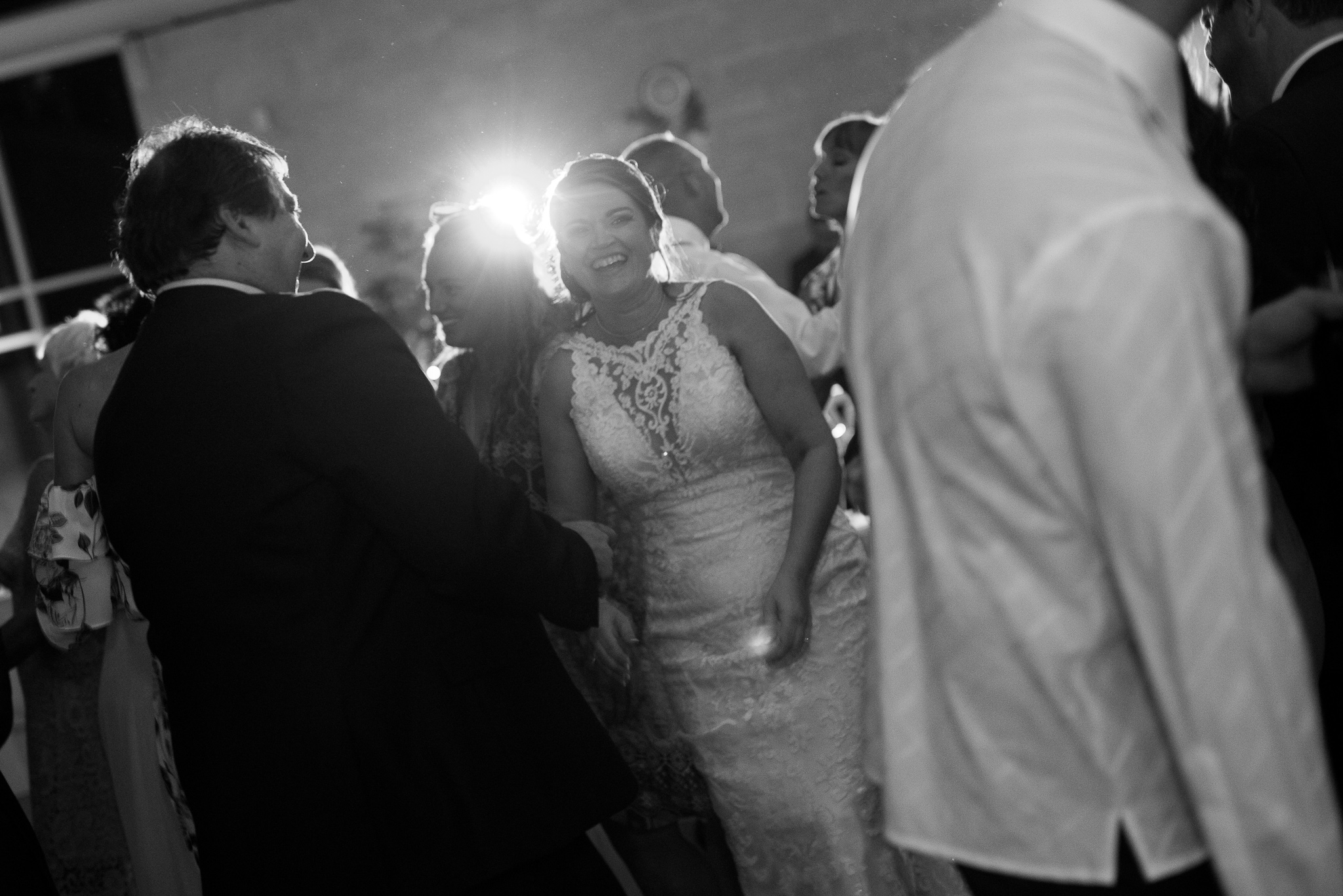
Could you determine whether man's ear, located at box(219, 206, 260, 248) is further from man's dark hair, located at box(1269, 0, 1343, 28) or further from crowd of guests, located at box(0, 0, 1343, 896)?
man's dark hair, located at box(1269, 0, 1343, 28)

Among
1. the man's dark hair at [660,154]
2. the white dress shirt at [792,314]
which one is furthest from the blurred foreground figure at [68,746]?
the white dress shirt at [792,314]

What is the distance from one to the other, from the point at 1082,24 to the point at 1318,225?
0.72 meters

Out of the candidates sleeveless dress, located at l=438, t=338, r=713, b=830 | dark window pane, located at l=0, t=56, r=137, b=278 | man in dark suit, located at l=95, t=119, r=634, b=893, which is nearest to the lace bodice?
sleeveless dress, located at l=438, t=338, r=713, b=830

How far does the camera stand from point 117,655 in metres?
2.96

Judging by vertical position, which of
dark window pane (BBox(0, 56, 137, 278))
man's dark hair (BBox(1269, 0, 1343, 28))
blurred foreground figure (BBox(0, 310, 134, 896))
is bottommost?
blurred foreground figure (BBox(0, 310, 134, 896))

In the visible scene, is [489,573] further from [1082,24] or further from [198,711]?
[1082,24]

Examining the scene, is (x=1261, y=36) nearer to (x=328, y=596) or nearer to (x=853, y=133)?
(x=328, y=596)

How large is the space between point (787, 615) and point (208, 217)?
1175 mm

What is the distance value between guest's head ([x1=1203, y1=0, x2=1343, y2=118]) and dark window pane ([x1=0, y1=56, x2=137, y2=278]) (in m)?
6.20

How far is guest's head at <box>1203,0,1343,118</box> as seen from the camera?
1754mm


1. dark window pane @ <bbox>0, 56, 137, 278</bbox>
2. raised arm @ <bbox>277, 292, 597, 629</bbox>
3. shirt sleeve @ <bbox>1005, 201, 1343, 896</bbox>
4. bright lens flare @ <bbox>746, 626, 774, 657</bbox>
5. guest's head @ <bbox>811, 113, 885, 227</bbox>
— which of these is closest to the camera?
shirt sleeve @ <bbox>1005, 201, 1343, 896</bbox>

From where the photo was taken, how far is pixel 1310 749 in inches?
36.3

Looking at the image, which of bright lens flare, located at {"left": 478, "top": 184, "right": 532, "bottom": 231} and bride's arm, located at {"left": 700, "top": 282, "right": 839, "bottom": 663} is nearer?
bride's arm, located at {"left": 700, "top": 282, "right": 839, "bottom": 663}

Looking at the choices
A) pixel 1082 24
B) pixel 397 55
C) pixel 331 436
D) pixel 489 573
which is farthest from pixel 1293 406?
pixel 397 55
